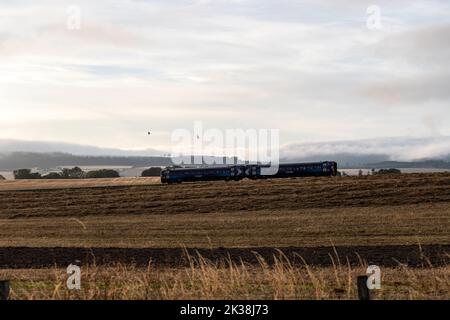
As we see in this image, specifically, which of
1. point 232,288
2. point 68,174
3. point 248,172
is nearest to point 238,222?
point 232,288

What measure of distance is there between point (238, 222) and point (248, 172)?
44804 mm

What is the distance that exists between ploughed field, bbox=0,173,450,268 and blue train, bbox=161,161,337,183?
37.9 feet

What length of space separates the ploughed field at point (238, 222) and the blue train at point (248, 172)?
11.5 meters

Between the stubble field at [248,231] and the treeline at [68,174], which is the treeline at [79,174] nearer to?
the treeline at [68,174]

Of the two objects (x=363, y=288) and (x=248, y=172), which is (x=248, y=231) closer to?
(x=363, y=288)

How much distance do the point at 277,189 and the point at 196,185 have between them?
11.6 metres

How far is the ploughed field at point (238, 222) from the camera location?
2966 centimetres

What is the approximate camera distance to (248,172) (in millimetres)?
95375

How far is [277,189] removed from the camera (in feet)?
247

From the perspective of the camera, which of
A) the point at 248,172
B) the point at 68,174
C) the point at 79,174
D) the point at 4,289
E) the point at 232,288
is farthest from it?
the point at 79,174

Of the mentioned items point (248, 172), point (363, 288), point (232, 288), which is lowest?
point (232, 288)
